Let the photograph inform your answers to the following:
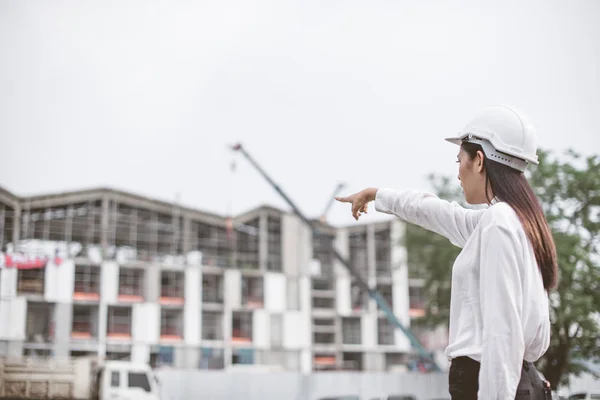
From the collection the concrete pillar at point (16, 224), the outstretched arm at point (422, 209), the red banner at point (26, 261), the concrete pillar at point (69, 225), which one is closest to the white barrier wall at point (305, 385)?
the red banner at point (26, 261)

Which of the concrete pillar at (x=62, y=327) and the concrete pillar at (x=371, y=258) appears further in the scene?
the concrete pillar at (x=371, y=258)

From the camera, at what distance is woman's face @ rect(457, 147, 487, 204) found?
4.01ft

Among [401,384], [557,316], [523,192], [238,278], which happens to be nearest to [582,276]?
[557,316]

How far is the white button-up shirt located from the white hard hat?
0.31ft

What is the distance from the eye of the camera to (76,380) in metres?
13.6

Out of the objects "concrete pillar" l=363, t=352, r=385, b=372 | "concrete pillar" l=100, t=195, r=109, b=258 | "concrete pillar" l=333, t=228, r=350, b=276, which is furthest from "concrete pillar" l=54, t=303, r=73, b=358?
"concrete pillar" l=363, t=352, r=385, b=372

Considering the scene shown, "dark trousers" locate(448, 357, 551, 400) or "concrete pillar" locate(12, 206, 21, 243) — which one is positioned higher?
"concrete pillar" locate(12, 206, 21, 243)

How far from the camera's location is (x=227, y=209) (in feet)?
116

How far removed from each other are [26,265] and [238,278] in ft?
30.8

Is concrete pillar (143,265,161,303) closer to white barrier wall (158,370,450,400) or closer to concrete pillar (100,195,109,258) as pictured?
concrete pillar (100,195,109,258)

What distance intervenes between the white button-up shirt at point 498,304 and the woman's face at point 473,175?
91mm

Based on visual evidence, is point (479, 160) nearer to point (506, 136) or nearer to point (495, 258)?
point (506, 136)

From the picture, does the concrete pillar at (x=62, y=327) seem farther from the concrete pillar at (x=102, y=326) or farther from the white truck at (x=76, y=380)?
the white truck at (x=76, y=380)

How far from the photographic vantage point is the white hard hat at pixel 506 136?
1194 millimetres
